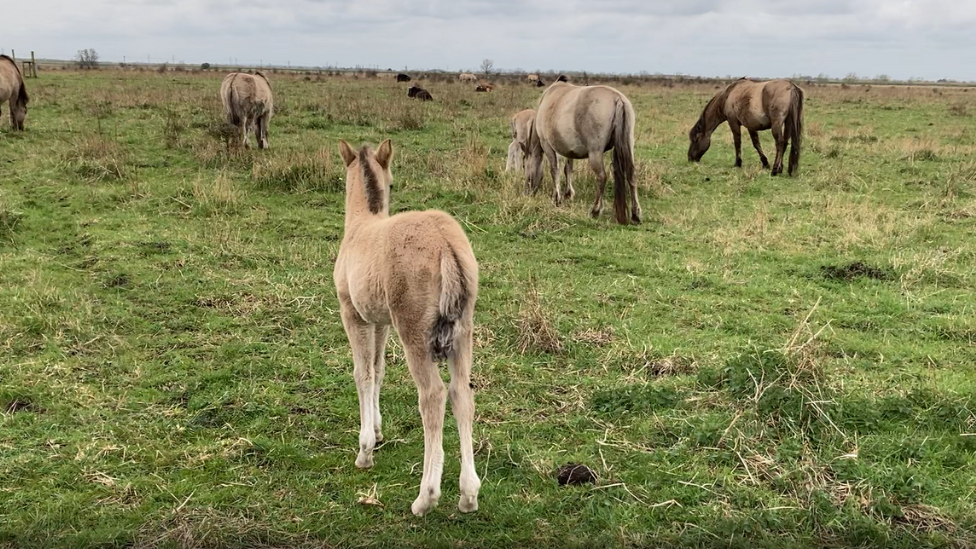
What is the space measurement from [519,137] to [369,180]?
8629mm

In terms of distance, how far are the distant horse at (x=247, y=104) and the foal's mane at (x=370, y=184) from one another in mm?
9877

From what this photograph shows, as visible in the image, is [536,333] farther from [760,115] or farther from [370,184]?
[760,115]

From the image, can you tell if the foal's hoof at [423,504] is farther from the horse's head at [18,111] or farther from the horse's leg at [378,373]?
the horse's head at [18,111]

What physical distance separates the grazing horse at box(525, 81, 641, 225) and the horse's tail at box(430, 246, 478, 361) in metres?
6.42

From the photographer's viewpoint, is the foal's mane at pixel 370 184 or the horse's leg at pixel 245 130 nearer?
the foal's mane at pixel 370 184

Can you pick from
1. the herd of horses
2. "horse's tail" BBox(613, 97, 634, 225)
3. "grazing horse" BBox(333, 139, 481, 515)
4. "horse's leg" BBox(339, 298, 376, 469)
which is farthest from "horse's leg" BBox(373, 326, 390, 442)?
"horse's tail" BBox(613, 97, 634, 225)

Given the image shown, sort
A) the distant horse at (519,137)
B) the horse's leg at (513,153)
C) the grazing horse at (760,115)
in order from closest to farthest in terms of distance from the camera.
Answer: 1. the distant horse at (519,137)
2. the horse's leg at (513,153)
3. the grazing horse at (760,115)

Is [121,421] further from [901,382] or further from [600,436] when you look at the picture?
[901,382]

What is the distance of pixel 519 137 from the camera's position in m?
12.4

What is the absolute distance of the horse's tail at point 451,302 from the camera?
9.75ft

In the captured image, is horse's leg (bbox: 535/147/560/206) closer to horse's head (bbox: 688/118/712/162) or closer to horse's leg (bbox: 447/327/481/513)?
horse's head (bbox: 688/118/712/162)

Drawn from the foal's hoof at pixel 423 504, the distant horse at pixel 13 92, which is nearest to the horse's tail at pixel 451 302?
the foal's hoof at pixel 423 504

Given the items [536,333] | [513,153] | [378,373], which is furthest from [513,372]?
[513,153]

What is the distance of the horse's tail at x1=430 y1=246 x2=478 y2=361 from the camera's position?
9.75 ft
